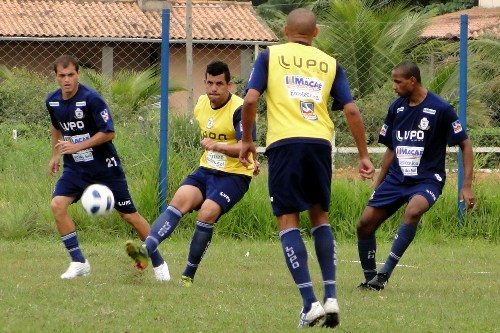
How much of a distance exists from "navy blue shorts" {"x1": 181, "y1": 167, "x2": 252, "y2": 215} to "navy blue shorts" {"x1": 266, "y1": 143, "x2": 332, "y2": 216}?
1.82 metres

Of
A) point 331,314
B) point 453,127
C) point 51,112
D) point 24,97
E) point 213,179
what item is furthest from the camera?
point 24,97

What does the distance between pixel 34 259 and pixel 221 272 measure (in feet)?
6.22

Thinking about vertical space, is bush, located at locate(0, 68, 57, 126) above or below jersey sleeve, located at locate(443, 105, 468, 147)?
below

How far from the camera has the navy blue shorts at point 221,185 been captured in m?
8.02

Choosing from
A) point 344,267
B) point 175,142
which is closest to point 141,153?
point 175,142

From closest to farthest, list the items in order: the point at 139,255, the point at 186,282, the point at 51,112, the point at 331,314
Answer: the point at 331,314, the point at 139,255, the point at 186,282, the point at 51,112

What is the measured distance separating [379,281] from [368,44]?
717 centimetres

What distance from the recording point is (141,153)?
460 inches

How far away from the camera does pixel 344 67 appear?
1491cm

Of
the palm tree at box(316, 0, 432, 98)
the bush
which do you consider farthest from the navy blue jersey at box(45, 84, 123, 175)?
the palm tree at box(316, 0, 432, 98)

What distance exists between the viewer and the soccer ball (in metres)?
7.67

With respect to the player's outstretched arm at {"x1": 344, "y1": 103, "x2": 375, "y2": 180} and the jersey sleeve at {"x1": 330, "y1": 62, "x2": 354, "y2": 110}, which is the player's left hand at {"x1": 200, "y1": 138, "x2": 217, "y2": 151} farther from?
the player's outstretched arm at {"x1": 344, "y1": 103, "x2": 375, "y2": 180}

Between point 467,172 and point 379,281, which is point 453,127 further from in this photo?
point 379,281

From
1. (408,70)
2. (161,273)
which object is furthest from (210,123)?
(408,70)
